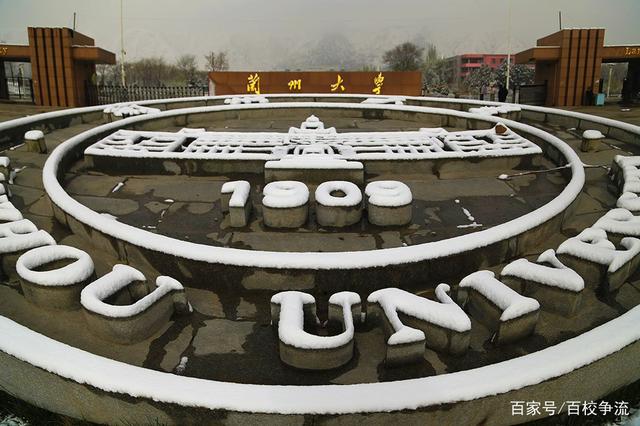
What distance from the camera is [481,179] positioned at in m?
6.37

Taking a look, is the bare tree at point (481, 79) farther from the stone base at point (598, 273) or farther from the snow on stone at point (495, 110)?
the stone base at point (598, 273)

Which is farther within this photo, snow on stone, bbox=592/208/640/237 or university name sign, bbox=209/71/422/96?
university name sign, bbox=209/71/422/96

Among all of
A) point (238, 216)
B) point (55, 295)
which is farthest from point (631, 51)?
point (55, 295)

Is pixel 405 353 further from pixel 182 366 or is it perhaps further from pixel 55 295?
pixel 55 295

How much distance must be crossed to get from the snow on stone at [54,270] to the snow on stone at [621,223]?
430 cm

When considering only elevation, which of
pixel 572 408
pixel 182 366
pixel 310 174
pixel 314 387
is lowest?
pixel 572 408

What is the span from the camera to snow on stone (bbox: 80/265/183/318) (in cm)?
306

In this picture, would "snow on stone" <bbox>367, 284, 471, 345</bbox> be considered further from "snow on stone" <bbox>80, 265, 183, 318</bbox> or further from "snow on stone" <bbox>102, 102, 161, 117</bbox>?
"snow on stone" <bbox>102, 102, 161, 117</bbox>

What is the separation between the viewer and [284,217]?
15.1ft

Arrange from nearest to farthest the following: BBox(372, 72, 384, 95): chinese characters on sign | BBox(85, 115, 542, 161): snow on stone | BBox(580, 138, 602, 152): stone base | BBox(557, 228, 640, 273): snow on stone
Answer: BBox(557, 228, 640, 273): snow on stone
BBox(85, 115, 542, 161): snow on stone
BBox(580, 138, 602, 152): stone base
BBox(372, 72, 384, 95): chinese characters on sign

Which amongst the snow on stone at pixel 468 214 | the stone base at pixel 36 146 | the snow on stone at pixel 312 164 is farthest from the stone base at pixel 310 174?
the stone base at pixel 36 146

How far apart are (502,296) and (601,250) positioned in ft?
3.61

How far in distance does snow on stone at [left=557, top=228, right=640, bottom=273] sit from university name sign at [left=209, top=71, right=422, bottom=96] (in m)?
18.6

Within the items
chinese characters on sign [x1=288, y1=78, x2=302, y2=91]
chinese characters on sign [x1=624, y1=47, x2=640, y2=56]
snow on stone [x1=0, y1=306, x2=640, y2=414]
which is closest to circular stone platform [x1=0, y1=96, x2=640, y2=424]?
snow on stone [x1=0, y1=306, x2=640, y2=414]
